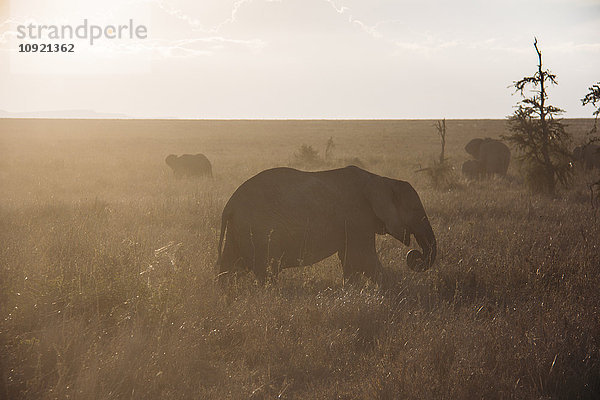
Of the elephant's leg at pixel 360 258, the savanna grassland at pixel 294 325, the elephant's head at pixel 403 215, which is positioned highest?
the elephant's head at pixel 403 215

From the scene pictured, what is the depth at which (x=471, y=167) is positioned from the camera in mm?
21344

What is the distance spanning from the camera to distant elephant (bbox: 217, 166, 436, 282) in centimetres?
585

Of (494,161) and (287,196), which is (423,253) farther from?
(494,161)

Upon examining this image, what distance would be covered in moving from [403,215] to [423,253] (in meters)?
0.58

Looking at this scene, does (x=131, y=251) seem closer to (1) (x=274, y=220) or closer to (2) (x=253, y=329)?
(1) (x=274, y=220)

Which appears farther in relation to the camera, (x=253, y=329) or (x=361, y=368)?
(x=253, y=329)

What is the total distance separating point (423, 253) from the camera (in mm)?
6359

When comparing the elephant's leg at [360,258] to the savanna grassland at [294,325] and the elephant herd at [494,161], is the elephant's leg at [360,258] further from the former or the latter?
the elephant herd at [494,161]

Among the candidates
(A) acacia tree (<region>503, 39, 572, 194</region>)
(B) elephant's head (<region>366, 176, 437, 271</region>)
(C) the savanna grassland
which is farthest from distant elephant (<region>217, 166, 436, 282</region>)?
(A) acacia tree (<region>503, 39, 572, 194</region>)

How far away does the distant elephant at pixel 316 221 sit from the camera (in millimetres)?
5852

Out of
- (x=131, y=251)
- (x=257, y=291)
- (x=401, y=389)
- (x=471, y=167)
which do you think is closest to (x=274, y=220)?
(x=257, y=291)

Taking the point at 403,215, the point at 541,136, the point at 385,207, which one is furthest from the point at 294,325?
the point at 541,136

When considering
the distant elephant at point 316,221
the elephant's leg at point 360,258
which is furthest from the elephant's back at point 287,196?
the elephant's leg at point 360,258

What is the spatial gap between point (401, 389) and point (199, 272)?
10.5 ft
